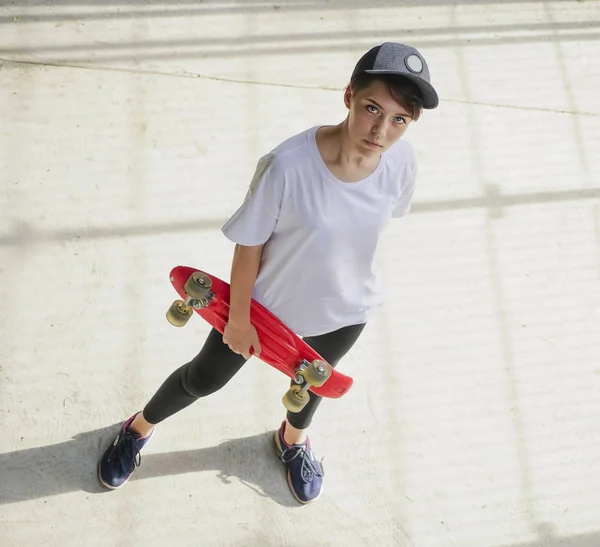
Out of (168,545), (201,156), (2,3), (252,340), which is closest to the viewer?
(252,340)

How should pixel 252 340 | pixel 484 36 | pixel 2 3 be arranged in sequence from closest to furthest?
1. pixel 252 340
2. pixel 2 3
3. pixel 484 36

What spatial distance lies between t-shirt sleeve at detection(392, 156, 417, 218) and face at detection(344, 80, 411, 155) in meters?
0.17

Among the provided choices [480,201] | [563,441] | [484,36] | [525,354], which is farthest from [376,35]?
[563,441]

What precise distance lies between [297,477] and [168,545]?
407 millimetres

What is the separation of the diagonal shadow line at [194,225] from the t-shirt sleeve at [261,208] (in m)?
1.20

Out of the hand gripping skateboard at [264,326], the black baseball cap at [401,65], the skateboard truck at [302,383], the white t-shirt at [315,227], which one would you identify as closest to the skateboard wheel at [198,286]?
the hand gripping skateboard at [264,326]

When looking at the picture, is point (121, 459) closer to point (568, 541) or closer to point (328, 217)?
point (328, 217)

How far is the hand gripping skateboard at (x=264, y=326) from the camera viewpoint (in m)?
1.73

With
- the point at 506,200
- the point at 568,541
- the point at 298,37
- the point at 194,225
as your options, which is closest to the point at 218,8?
the point at 298,37

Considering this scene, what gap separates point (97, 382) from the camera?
241 centimetres

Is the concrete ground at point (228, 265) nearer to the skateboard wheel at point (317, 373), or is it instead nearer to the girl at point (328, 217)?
the girl at point (328, 217)

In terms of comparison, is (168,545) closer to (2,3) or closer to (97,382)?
(97,382)

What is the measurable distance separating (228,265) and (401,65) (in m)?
1.38

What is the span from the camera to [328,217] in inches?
59.8
